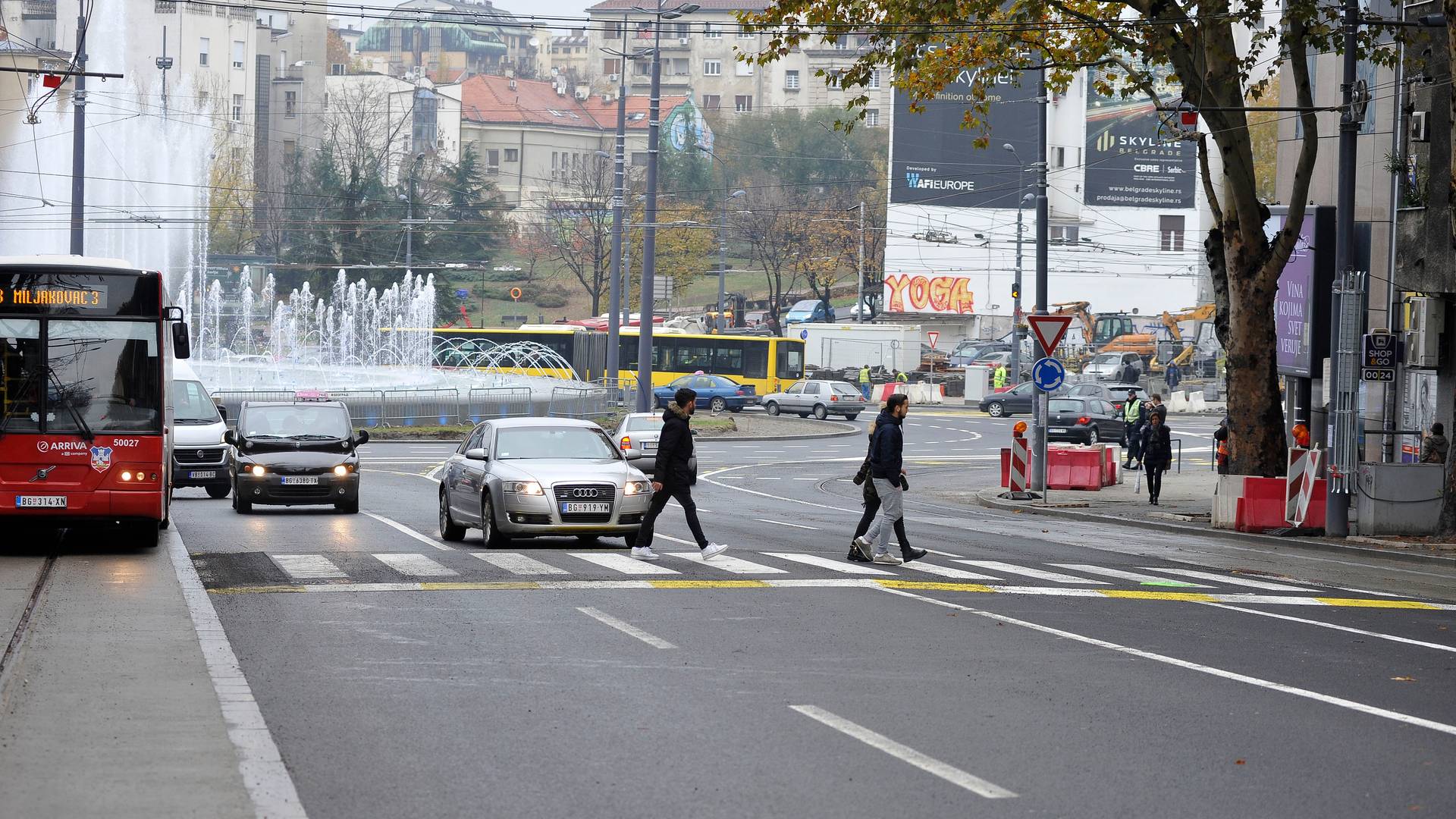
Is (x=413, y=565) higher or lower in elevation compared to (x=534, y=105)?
lower

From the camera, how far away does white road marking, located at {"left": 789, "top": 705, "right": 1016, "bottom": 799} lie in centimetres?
736

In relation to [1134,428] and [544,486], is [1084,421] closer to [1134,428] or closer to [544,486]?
[1134,428]

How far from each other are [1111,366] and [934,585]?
5984 cm

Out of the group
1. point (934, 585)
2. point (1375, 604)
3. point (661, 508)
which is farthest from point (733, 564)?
point (1375, 604)

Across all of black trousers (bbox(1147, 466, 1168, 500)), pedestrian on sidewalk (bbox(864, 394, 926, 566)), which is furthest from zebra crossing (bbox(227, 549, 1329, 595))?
black trousers (bbox(1147, 466, 1168, 500))

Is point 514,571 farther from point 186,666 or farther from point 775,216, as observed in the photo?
point 775,216

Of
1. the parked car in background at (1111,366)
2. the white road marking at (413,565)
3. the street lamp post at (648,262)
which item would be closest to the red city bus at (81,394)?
the white road marking at (413,565)

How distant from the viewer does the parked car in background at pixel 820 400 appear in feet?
209

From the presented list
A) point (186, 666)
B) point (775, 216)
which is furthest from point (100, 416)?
point (775, 216)

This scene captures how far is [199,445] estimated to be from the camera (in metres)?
28.6

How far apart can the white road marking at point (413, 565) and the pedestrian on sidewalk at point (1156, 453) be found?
55.4 feet

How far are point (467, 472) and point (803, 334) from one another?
5891cm

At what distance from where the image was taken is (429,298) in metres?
81.9

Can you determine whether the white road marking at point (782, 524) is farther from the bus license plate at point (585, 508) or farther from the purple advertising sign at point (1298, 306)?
the purple advertising sign at point (1298, 306)
